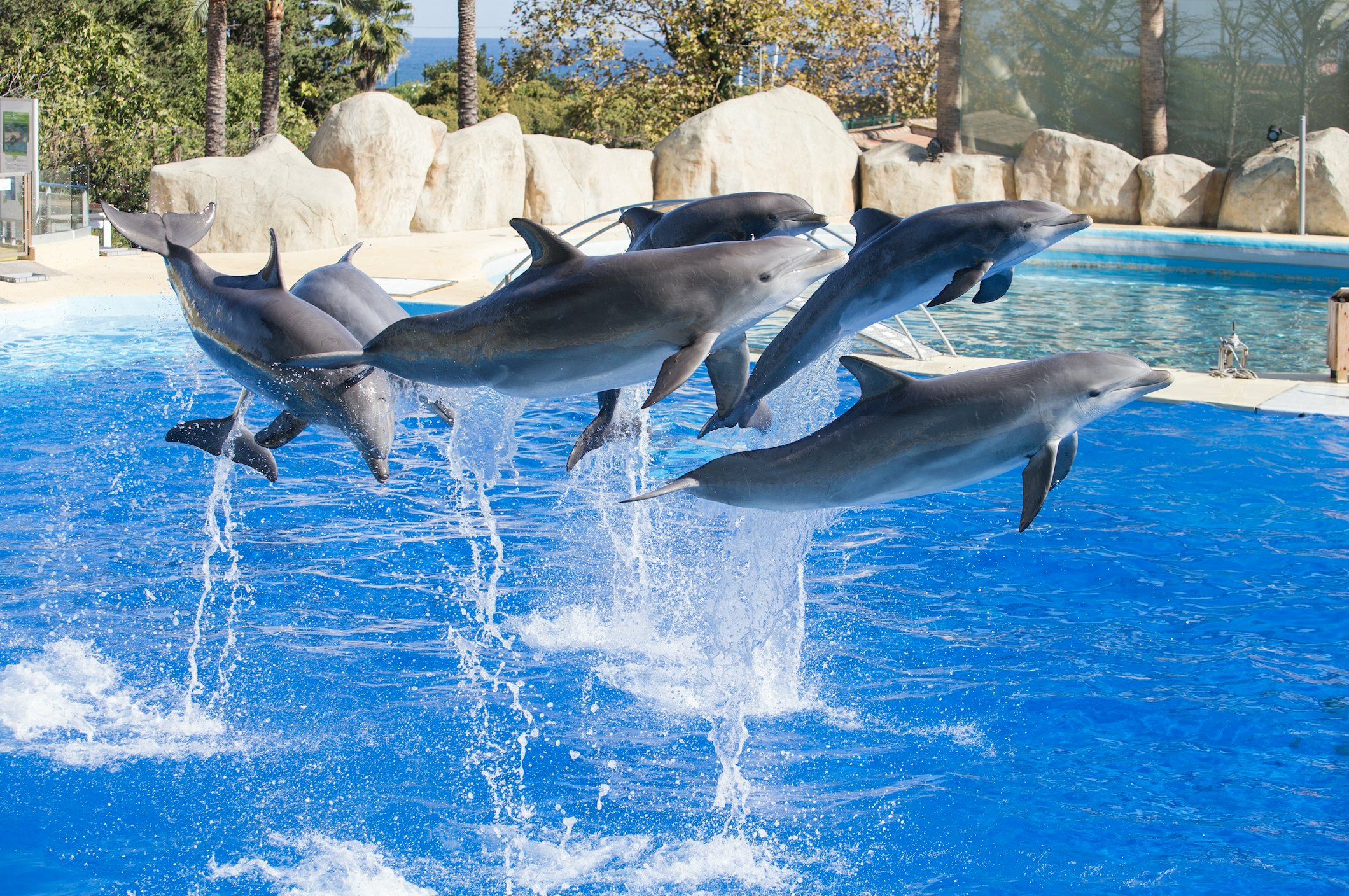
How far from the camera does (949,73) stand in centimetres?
2812

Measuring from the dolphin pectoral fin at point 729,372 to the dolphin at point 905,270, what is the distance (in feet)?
0.13

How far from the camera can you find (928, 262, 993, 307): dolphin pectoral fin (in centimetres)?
351

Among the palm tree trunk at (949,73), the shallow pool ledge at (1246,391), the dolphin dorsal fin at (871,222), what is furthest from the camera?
the palm tree trunk at (949,73)

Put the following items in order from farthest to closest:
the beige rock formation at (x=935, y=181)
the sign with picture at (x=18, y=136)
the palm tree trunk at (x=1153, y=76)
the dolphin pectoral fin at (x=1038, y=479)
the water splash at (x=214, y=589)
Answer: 1. the palm tree trunk at (x=1153, y=76)
2. the beige rock formation at (x=935, y=181)
3. the sign with picture at (x=18, y=136)
4. the water splash at (x=214, y=589)
5. the dolphin pectoral fin at (x=1038, y=479)

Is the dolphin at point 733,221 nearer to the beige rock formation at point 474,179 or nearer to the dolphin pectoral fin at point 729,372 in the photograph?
the dolphin pectoral fin at point 729,372

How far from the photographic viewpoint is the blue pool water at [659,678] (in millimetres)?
4680

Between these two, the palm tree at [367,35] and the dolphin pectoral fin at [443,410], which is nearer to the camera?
the dolphin pectoral fin at [443,410]

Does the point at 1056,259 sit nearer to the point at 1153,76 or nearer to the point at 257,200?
the point at 1153,76

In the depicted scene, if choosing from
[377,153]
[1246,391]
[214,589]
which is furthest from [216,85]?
[1246,391]

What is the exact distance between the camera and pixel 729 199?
392 centimetres

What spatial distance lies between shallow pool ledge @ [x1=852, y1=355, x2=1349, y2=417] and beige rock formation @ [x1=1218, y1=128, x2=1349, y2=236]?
14.3m

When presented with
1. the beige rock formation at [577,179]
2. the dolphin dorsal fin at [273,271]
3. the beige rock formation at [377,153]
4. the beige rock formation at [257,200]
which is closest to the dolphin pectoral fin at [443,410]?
the dolphin dorsal fin at [273,271]

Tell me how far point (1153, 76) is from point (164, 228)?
27241mm

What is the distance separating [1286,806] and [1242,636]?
1.65m
